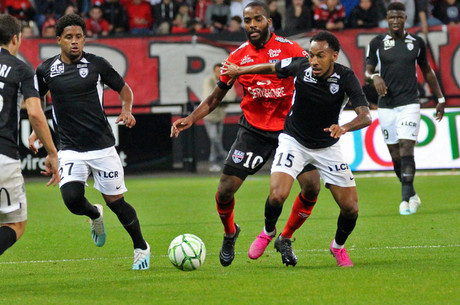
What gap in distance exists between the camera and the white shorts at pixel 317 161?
7.93 m

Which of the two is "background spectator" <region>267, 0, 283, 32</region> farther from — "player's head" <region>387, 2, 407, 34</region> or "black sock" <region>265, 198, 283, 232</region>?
"black sock" <region>265, 198, 283, 232</region>

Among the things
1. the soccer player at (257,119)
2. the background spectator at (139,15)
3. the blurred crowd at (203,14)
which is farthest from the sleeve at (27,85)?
the background spectator at (139,15)

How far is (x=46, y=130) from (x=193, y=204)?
25.4ft

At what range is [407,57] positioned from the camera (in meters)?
12.5

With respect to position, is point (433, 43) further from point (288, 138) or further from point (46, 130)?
point (46, 130)

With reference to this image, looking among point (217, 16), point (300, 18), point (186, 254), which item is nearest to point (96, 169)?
point (186, 254)

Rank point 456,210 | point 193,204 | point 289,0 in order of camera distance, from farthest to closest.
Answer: point 289,0 → point 193,204 → point 456,210

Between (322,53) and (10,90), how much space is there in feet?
8.93

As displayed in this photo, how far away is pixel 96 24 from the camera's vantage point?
2259 cm

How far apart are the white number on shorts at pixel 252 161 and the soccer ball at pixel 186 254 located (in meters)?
0.99

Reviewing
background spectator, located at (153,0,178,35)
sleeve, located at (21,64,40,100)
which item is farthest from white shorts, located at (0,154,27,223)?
background spectator, located at (153,0,178,35)

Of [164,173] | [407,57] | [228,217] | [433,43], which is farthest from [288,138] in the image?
[433,43]

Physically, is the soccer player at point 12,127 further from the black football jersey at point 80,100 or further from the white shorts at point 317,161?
the white shorts at point 317,161

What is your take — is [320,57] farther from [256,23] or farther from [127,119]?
[127,119]
